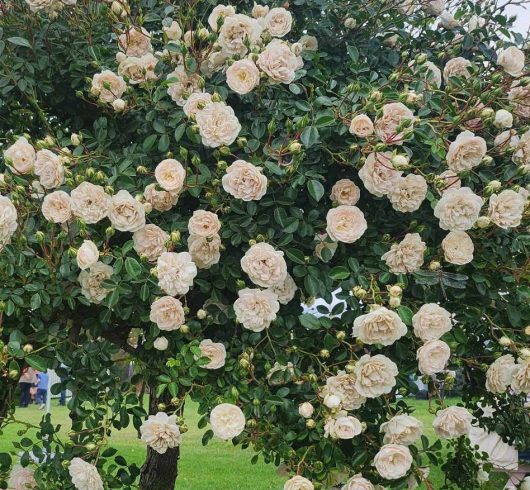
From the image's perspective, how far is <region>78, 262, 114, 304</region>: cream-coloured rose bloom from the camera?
1790 millimetres

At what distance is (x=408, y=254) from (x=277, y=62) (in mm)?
637

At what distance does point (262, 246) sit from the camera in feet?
5.74

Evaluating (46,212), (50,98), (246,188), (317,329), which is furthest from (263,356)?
(50,98)

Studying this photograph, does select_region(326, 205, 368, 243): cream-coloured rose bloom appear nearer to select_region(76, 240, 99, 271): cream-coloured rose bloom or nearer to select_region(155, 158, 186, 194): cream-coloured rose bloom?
select_region(155, 158, 186, 194): cream-coloured rose bloom

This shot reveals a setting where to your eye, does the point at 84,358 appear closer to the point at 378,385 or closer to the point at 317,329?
the point at 317,329

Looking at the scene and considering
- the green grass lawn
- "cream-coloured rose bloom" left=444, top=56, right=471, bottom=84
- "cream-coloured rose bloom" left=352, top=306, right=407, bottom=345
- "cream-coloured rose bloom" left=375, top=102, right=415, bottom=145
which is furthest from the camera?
the green grass lawn

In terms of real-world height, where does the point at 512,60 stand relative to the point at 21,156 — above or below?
above

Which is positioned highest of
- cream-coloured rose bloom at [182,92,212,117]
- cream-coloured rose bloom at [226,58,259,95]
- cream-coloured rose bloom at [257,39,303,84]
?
cream-coloured rose bloom at [257,39,303,84]

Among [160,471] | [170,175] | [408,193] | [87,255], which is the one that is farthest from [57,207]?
[160,471]

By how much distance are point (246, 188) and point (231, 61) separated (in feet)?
1.30

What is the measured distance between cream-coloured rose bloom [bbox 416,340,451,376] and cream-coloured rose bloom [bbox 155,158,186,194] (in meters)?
0.78

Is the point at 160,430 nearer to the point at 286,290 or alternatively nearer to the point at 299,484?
the point at 299,484

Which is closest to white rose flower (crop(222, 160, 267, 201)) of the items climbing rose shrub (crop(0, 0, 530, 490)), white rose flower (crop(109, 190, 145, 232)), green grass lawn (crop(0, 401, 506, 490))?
climbing rose shrub (crop(0, 0, 530, 490))

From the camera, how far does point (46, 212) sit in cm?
181
